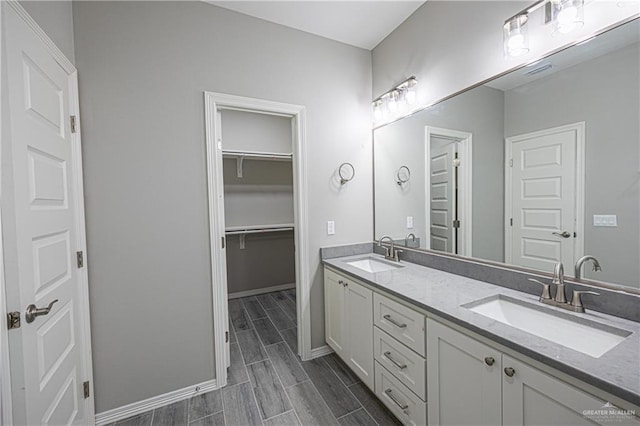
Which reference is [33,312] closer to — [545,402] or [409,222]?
[545,402]

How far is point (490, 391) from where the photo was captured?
1032 millimetres

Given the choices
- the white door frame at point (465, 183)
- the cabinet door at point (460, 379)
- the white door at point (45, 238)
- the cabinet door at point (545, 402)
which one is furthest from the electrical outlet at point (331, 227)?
the white door at point (45, 238)

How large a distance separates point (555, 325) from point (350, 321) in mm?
1198

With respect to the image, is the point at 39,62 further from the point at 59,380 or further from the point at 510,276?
the point at 510,276

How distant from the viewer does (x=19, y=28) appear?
1070mm

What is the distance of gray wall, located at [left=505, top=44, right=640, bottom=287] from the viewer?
1.07 m

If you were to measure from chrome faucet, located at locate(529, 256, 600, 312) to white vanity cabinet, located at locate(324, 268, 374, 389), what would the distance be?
2.94 feet

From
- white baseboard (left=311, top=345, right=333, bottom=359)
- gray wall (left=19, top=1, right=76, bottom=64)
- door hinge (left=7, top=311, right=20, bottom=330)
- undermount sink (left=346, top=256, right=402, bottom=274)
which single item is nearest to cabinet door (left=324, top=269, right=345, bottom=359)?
white baseboard (left=311, top=345, right=333, bottom=359)

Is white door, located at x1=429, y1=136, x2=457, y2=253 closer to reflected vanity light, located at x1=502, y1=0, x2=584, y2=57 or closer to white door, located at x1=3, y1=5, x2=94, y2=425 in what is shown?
reflected vanity light, located at x1=502, y1=0, x2=584, y2=57

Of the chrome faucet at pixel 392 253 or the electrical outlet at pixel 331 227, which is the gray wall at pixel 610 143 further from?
the electrical outlet at pixel 331 227

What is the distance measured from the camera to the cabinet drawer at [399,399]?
137 centimetres

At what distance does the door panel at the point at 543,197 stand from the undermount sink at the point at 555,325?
26 centimetres

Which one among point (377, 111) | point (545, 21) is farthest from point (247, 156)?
point (545, 21)

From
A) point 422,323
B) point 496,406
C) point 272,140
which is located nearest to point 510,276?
point 422,323
